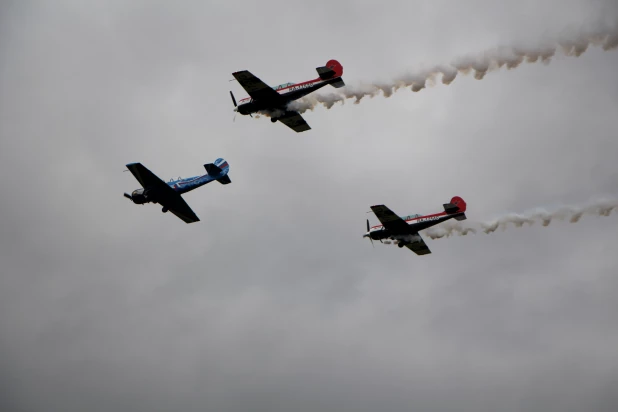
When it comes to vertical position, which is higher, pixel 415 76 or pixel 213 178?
pixel 415 76

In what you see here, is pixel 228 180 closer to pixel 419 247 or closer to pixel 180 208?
pixel 180 208

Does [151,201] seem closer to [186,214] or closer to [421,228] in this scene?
[186,214]

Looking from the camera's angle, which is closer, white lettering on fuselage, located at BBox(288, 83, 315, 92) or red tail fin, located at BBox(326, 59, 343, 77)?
red tail fin, located at BBox(326, 59, 343, 77)

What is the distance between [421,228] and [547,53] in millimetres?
13980

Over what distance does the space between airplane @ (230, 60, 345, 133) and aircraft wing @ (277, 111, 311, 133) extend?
0.19 ft

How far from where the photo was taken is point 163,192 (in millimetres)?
47125

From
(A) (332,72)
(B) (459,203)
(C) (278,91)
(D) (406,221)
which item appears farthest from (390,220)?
(C) (278,91)

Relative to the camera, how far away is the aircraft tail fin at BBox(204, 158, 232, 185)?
4715 centimetres

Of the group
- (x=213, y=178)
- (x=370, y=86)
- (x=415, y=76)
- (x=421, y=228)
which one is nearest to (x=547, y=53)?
(x=415, y=76)

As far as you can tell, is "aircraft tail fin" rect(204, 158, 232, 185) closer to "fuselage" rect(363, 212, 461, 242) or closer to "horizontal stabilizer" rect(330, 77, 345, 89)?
"horizontal stabilizer" rect(330, 77, 345, 89)

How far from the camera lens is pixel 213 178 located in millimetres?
47625

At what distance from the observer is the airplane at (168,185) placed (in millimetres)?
46094

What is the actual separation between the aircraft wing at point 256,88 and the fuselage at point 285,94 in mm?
289

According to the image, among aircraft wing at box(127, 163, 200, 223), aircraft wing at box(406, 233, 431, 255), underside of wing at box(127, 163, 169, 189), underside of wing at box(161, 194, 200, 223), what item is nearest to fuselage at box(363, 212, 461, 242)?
Result: aircraft wing at box(406, 233, 431, 255)
